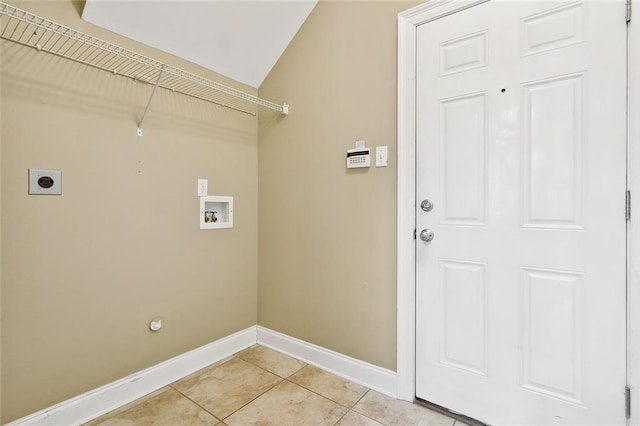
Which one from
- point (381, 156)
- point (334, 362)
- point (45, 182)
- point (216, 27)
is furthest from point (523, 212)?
point (45, 182)

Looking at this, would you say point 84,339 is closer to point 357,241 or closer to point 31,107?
point 31,107

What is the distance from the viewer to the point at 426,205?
1642 mm

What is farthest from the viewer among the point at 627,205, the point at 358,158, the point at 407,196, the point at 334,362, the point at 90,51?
the point at 334,362

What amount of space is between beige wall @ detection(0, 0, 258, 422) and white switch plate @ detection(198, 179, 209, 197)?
0.04 m

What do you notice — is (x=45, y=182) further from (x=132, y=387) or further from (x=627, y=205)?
(x=627, y=205)

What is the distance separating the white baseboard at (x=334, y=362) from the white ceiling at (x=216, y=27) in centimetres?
198

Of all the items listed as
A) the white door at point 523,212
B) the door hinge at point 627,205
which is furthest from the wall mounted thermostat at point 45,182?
the door hinge at point 627,205

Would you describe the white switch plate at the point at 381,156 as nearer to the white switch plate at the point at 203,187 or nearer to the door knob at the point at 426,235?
the door knob at the point at 426,235

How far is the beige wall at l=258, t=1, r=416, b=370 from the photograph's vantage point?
179 cm

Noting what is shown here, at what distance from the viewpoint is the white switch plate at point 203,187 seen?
2.06 m

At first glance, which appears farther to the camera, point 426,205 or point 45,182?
point 426,205

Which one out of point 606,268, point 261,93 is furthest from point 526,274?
point 261,93

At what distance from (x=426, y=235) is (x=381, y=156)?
1.71 feet

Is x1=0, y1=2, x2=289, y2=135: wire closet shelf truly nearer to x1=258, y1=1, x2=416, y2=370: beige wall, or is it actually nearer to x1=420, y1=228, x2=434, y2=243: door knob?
Result: x1=258, y1=1, x2=416, y2=370: beige wall
